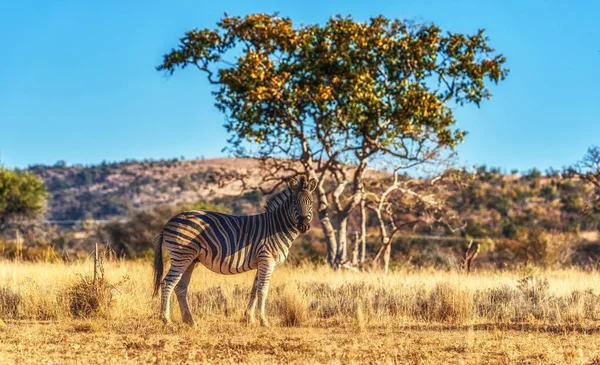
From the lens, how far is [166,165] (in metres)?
81.9

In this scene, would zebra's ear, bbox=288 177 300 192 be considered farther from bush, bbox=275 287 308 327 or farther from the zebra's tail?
the zebra's tail

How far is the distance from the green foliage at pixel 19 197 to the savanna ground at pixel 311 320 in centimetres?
1954

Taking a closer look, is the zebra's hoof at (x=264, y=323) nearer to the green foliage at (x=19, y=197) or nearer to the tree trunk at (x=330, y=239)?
the tree trunk at (x=330, y=239)

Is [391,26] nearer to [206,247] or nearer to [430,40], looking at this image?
[430,40]

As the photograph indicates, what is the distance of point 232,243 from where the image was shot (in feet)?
40.9

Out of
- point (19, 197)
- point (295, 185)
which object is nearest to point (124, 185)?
point (19, 197)

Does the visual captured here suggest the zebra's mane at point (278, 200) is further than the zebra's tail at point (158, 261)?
Yes

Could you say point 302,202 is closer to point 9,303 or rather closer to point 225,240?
point 225,240

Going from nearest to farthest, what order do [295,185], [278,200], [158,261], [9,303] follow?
[295,185] → [158,261] → [278,200] → [9,303]

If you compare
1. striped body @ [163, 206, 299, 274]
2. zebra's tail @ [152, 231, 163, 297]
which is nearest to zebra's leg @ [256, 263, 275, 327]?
striped body @ [163, 206, 299, 274]

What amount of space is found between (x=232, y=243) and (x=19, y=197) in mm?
26132

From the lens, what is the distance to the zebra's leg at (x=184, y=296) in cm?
1246

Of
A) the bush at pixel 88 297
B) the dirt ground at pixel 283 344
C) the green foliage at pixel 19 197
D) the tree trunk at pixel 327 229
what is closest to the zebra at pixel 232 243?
the dirt ground at pixel 283 344

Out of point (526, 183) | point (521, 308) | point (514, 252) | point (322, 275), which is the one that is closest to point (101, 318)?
point (322, 275)
